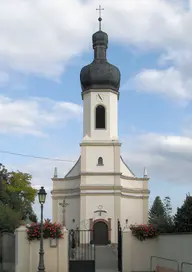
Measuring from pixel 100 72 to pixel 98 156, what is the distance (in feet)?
30.8

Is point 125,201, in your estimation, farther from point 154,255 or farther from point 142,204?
point 154,255

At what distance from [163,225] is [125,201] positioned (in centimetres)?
3242

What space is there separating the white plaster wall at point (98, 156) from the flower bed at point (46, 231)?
32.2 metres

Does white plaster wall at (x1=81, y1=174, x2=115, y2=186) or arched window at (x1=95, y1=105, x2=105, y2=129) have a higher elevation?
arched window at (x1=95, y1=105, x2=105, y2=129)

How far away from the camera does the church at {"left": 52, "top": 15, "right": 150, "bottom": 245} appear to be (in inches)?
2141

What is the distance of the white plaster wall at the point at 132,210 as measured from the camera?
56159mm

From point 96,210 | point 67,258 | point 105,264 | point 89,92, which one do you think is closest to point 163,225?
point 67,258

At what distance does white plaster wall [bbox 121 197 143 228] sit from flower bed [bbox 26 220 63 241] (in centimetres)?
3199

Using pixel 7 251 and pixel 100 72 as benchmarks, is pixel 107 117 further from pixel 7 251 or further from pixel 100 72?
pixel 7 251

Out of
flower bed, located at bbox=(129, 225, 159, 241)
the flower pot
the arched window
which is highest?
the arched window

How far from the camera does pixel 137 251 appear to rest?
79.3ft

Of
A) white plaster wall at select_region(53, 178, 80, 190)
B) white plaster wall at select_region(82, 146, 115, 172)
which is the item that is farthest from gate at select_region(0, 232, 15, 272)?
white plaster wall at select_region(53, 178, 80, 190)

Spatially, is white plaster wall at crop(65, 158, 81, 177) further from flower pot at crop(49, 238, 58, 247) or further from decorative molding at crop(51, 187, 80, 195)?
flower pot at crop(49, 238, 58, 247)

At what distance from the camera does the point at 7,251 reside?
26094 millimetres
